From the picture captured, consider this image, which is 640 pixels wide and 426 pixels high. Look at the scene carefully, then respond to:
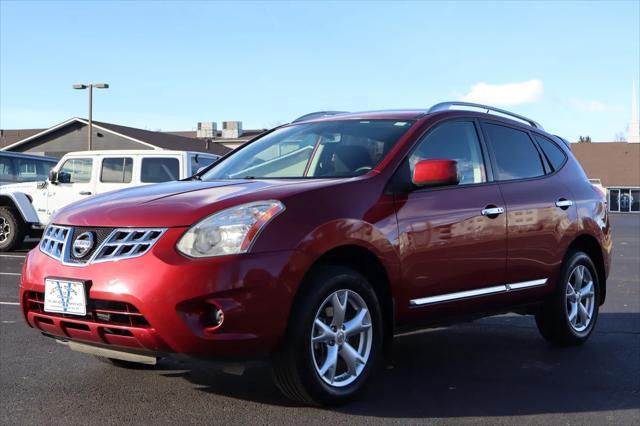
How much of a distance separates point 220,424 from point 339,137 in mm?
2157

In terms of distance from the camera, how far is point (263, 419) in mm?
4059

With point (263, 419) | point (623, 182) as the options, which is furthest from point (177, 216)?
point (623, 182)

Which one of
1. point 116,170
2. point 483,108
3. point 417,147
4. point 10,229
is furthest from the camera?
point 10,229

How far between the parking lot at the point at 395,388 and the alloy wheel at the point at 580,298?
21 cm

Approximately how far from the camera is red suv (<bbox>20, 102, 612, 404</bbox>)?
3838mm

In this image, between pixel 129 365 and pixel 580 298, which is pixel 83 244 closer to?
pixel 129 365

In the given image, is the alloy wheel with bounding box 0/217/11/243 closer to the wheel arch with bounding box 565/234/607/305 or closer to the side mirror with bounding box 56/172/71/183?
the side mirror with bounding box 56/172/71/183

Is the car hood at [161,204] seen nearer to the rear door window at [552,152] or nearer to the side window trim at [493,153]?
the side window trim at [493,153]

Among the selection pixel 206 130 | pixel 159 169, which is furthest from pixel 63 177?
pixel 206 130

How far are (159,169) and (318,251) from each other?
10.0 meters

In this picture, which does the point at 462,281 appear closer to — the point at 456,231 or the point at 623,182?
the point at 456,231

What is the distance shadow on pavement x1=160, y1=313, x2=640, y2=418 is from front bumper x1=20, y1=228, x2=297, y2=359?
260 mm

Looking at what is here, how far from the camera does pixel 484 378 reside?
5.07 m

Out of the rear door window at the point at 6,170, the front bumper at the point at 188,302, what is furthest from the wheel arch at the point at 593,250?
the rear door window at the point at 6,170
